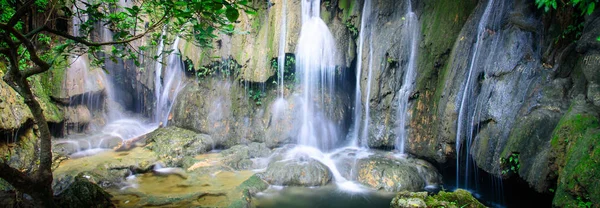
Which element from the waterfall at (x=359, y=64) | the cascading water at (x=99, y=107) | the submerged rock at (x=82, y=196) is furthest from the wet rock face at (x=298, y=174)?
the cascading water at (x=99, y=107)

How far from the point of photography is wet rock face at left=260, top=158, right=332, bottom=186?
300 inches

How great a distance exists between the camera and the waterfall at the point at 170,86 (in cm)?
1174

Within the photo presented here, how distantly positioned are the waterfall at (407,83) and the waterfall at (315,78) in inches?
90.8

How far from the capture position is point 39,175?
3.68 m

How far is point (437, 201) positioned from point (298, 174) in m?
3.82

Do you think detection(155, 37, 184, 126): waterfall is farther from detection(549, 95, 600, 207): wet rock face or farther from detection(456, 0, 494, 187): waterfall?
detection(549, 95, 600, 207): wet rock face

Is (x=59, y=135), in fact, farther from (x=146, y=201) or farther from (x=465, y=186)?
(x=465, y=186)

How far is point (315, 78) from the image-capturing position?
33.9 ft

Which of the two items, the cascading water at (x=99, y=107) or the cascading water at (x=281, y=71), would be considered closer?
the cascading water at (x=99, y=107)

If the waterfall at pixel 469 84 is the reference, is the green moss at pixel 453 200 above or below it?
below

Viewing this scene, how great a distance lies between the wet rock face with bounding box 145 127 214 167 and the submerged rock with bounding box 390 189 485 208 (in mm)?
6375

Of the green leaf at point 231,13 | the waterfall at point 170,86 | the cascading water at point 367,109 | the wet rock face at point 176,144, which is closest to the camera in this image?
the green leaf at point 231,13

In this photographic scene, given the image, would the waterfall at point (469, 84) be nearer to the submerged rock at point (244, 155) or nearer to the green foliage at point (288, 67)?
the submerged rock at point (244, 155)

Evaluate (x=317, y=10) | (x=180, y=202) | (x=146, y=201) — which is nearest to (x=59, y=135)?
(x=146, y=201)
